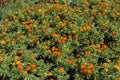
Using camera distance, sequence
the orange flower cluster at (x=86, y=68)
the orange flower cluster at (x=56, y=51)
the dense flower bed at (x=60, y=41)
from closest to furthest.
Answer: the orange flower cluster at (x=86, y=68) < the dense flower bed at (x=60, y=41) < the orange flower cluster at (x=56, y=51)

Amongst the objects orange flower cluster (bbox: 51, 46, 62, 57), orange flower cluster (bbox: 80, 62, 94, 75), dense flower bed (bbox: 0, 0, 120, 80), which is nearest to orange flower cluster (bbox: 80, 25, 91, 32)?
dense flower bed (bbox: 0, 0, 120, 80)

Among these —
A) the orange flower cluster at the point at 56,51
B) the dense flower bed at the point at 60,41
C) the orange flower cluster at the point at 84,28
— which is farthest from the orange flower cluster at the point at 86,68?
the orange flower cluster at the point at 84,28

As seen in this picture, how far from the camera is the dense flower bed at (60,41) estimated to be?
505 centimetres

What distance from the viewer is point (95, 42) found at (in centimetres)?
600

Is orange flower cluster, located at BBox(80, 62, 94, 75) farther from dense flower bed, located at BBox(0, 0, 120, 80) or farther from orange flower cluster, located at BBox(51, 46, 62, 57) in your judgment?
orange flower cluster, located at BBox(51, 46, 62, 57)

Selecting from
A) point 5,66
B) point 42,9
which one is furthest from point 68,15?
point 5,66

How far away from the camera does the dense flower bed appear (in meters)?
5.05

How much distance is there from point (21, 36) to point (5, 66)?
94cm

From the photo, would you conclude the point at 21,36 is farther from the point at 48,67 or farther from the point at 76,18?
the point at 76,18

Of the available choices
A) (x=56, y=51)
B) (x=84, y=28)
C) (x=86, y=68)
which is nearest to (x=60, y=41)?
(x=56, y=51)

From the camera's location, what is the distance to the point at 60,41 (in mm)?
5617

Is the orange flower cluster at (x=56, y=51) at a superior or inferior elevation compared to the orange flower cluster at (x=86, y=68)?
superior

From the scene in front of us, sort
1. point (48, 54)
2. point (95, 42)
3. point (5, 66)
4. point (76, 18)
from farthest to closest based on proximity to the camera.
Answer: point (76, 18), point (95, 42), point (48, 54), point (5, 66)

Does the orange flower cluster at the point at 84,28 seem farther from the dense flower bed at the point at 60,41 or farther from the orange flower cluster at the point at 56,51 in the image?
the orange flower cluster at the point at 56,51
